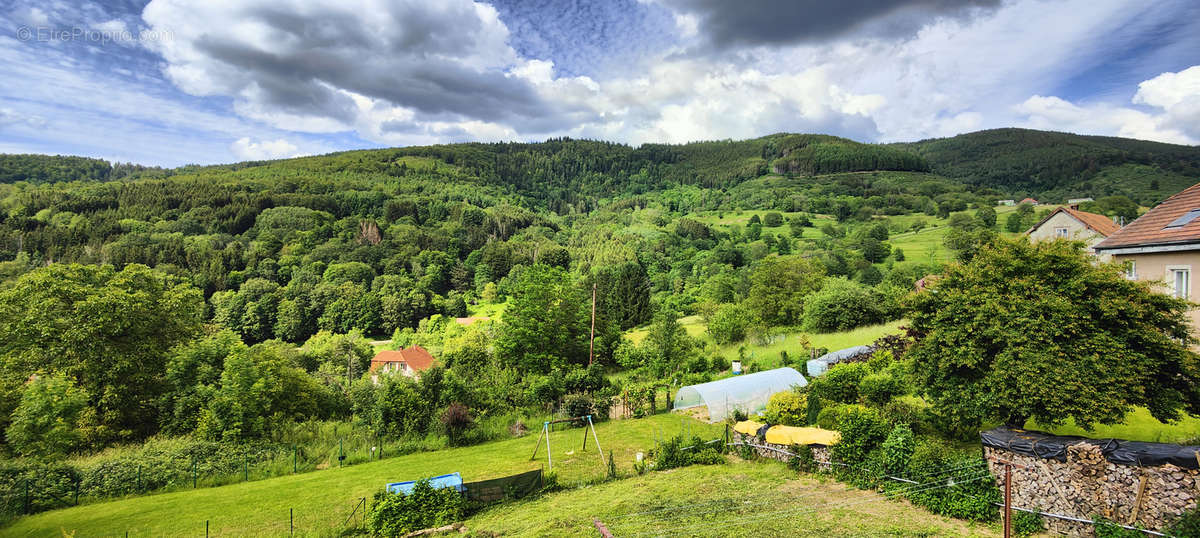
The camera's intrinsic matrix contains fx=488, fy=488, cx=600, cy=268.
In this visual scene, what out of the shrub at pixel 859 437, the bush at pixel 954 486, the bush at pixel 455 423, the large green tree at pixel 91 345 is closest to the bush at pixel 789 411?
the shrub at pixel 859 437

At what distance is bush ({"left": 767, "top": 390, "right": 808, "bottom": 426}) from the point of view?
18.1 meters

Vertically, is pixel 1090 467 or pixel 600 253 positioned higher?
pixel 600 253

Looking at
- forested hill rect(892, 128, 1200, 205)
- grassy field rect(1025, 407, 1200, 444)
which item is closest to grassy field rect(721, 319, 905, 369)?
grassy field rect(1025, 407, 1200, 444)

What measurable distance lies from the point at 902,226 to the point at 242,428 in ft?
363

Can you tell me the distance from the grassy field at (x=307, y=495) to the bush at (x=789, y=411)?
8.51 feet

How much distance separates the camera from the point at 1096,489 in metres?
9.35

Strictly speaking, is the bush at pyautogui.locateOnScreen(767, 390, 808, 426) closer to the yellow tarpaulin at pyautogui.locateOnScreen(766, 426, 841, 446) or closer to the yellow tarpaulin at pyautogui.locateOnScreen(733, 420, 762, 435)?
the yellow tarpaulin at pyautogui.locateOnScreen(733, 420, 762, 435)

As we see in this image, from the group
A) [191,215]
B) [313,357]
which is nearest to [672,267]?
[313,357]

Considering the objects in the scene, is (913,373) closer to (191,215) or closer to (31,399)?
(31,399)

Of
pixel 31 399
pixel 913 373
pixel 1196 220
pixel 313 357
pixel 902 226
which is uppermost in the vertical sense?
pixel 902 226

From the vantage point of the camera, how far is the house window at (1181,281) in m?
14.2

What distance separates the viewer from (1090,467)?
9477 mm

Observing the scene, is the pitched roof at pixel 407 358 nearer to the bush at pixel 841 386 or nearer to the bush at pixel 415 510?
the bush at pixel 415 510

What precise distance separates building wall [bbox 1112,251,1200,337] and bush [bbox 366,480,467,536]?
780 inches
